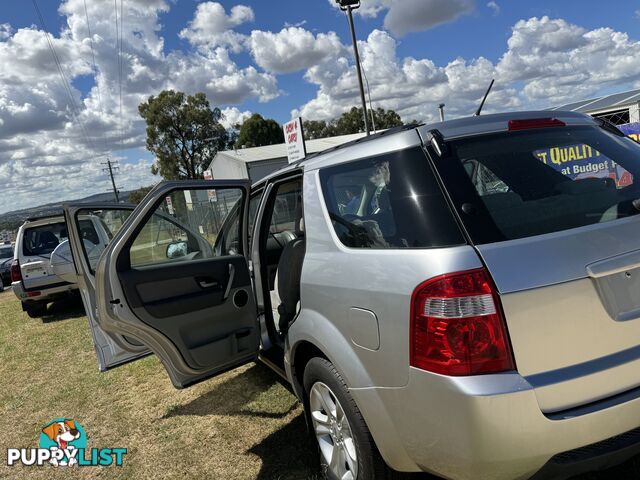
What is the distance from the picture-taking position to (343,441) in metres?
2.38

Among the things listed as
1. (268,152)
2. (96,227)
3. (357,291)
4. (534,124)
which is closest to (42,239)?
(96,227)

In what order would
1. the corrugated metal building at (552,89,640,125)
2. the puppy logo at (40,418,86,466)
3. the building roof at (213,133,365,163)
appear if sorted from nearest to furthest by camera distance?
the puppy logo at (40,418,86,466) < the corrugated metal building at (552,89,640,125) < the building roof at (213,133,365,163)

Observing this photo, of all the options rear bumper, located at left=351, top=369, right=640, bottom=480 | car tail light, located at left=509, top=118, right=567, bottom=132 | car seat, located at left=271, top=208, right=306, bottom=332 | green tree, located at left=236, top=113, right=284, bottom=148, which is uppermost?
green tree, located at left=236, top=113, right=284, bottom=148

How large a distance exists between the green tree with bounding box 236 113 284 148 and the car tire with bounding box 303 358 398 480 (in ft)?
194

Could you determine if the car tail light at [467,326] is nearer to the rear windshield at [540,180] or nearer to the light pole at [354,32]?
the rear windshield at [540,180]

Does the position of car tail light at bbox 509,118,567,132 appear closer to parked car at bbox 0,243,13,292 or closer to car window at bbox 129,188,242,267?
car window at bbox 129,188,242,267

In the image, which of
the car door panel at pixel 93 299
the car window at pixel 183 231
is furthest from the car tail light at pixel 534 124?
the car door panel at pixel 93 299

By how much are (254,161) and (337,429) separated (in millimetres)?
34911

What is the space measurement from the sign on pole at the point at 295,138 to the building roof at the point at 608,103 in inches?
327

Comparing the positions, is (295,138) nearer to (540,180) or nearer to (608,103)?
(608,103)

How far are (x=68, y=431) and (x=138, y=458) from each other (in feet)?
3.52

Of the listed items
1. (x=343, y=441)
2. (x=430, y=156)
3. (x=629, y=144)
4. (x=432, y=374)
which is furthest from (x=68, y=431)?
(x=629, y=144)

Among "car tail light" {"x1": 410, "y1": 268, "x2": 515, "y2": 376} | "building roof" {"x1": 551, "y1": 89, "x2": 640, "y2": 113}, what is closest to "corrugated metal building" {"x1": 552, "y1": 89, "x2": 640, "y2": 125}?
"building roof" {"x1": 551, "y1": 89, "x2": 640, "y2": 113}

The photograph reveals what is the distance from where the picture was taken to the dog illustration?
12.7 feet
